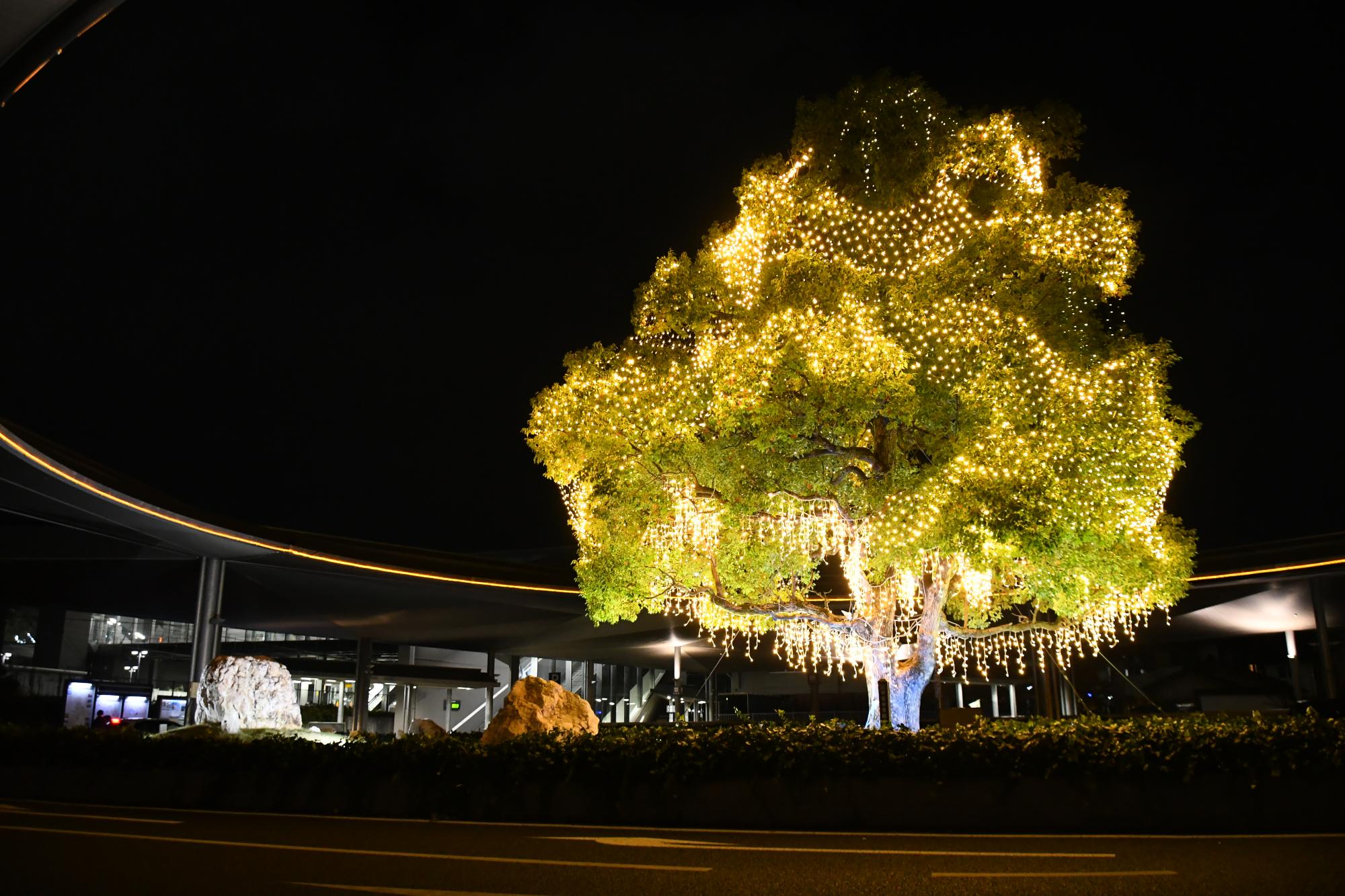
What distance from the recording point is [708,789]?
10.1 meters

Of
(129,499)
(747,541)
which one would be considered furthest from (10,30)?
(129,499)

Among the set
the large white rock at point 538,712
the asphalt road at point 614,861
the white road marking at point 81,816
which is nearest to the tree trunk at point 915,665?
the large white rock at point 538,712

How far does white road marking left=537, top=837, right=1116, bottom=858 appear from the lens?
25.8 feet

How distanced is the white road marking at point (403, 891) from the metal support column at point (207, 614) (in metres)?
20.8

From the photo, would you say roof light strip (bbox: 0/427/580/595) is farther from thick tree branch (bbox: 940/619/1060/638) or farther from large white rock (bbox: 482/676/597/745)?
thick tree branch (bbox: 940/619/1060/638)

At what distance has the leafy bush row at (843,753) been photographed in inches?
371

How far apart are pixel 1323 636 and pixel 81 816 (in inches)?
1138

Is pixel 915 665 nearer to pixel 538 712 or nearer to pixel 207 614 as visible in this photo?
pixel 538 712

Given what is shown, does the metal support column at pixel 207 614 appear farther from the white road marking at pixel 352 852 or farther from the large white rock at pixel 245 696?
the white road marking at pixel 352 852

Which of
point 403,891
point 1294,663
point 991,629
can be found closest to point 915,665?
point 991,629

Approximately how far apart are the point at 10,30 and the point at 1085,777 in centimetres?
1041

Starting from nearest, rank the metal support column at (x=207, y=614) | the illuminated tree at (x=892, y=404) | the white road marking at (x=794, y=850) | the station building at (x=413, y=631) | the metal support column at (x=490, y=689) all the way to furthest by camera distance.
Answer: the white road marking at (x=794, y=850)
the illuminated tree at (x=892, y=404)
the station building at (x=413, y=631)
the metal support column at (x=207, y=614)
the metal support column at (x=490, y=689)

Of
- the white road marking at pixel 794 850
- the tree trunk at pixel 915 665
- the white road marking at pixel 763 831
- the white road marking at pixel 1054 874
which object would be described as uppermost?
the tree trunk at pixel 915 665

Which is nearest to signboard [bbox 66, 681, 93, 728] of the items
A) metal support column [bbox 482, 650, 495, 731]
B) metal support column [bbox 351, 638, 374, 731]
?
metal support column [bbox 351, 638, 374, 731]
